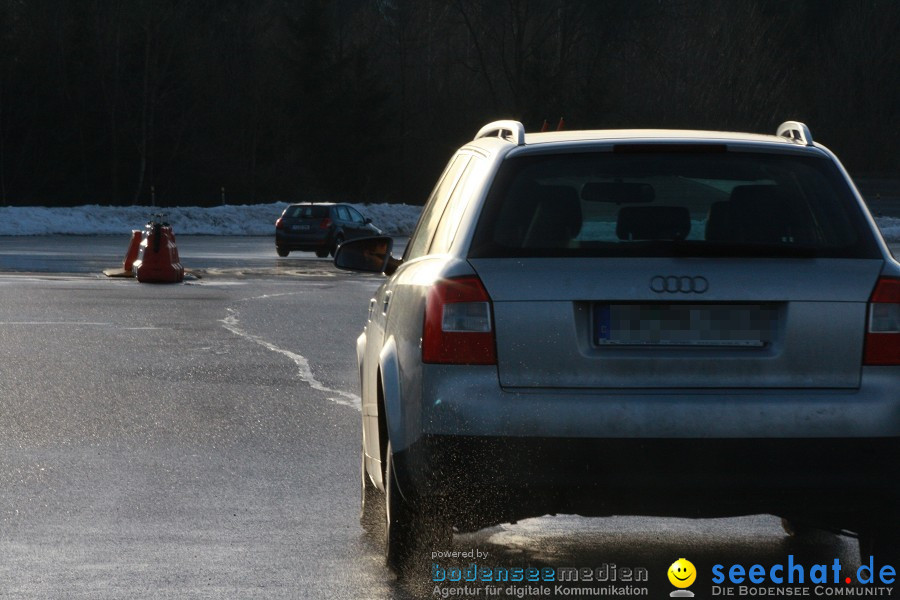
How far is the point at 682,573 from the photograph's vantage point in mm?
5918

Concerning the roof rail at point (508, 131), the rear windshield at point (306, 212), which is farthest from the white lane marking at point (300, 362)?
the rear windshield at point (306, 212)

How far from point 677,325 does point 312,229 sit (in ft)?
112

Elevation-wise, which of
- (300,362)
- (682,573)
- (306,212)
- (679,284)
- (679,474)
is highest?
(679,284)

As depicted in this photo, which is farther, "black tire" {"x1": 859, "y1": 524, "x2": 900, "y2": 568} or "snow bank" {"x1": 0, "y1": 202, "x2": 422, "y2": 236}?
"snow bank" {"x1": 0, "y1": 202, "x2": 422, "y2": 236}

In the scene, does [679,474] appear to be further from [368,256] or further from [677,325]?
[368,256]

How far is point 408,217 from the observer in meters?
60.1

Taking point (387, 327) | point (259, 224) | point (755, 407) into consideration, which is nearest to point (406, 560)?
point (387, 327)

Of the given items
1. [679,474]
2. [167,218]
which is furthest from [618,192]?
[167,218]

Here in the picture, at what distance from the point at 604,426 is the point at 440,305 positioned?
690 mm

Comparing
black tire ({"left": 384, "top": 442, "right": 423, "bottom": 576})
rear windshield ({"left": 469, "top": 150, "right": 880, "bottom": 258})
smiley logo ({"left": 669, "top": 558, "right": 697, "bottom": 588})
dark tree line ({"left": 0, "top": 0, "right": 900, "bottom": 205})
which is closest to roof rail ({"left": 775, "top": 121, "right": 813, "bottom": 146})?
rear windshield ({"left": 469, "top": 150, "right": 880, "bottom": 258})

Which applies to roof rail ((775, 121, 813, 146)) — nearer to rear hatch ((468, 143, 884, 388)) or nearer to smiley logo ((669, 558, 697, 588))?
rear hatch ((468, 143, 884, 388))

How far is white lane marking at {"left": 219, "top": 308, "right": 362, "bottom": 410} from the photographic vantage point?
37.1 feet

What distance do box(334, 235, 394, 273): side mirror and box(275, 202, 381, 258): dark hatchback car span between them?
30.7m

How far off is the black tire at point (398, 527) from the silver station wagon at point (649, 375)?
91mm
